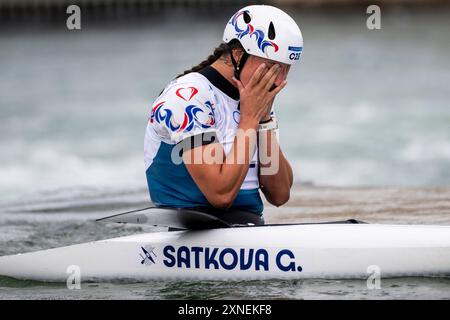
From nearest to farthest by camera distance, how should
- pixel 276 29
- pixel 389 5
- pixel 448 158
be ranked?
pixel 276 29 → pixel 448 158 → pixel 389 5

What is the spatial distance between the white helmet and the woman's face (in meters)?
0.03

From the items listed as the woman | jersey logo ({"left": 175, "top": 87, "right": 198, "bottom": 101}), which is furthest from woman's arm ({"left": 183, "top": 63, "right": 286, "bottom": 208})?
jersey logo ({"left": 175, "top": 87, "right": 198, "bottom": 101})

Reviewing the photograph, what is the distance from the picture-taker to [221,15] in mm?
40500

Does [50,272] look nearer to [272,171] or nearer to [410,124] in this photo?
[272,171]

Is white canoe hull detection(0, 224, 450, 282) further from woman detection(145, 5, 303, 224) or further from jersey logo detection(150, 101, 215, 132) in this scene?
jersey logo detection(150, 101, 215, 132)

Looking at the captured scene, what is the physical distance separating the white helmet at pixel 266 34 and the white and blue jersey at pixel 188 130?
263 mm

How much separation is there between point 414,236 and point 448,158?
22.3 feet

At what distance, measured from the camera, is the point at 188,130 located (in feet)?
22.8

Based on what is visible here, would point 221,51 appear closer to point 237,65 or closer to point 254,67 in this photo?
point 237,65

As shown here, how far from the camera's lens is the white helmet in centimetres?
703

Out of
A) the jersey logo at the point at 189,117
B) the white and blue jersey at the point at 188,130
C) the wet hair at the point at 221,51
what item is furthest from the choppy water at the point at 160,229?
the wet hair at the point at 221,51

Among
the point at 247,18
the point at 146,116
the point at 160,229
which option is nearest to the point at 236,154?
the point at 247,18

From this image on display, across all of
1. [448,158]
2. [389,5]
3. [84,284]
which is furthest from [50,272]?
[389,5]

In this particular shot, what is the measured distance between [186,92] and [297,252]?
3.65 ft
